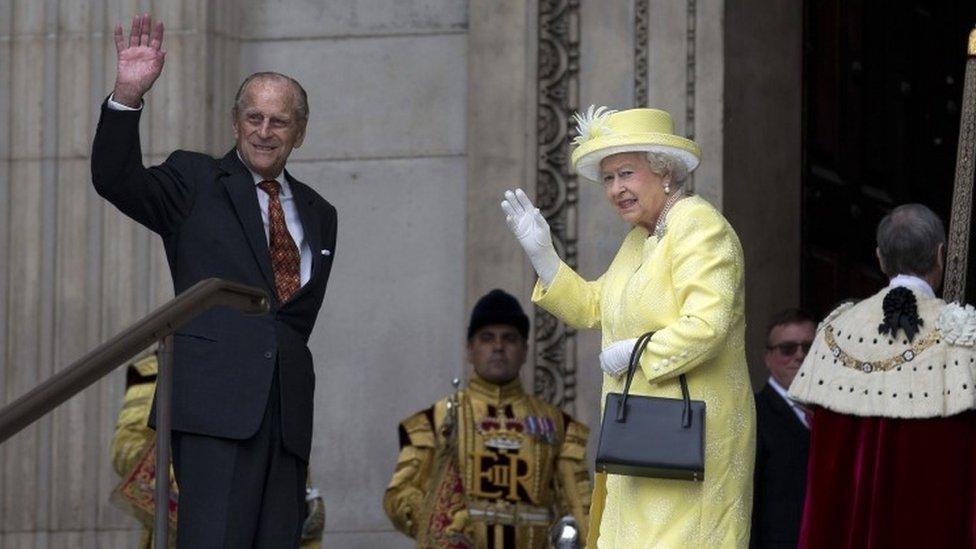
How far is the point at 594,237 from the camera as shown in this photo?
13297 mm

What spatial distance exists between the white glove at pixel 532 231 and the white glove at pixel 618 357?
1.57 ft

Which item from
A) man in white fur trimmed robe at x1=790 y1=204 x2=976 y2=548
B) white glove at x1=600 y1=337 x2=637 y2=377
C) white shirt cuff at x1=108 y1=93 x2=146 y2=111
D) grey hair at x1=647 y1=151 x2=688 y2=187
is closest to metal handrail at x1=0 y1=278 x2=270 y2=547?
white shirt cuff at x1=108 y1=93 x2=146 y2=111

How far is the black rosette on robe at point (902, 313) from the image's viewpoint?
10.7 metres

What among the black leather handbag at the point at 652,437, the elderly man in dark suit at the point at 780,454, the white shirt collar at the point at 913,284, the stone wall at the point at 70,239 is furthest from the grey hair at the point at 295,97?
the stone wall at the point at 70,239

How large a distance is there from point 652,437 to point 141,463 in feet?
11.6

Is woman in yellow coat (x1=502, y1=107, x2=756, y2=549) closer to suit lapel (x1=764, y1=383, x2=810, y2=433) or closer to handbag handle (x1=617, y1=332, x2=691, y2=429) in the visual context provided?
handbag handle (x1=617, y1=332, x2=691, y2=429)

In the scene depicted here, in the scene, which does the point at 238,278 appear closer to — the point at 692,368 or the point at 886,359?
the point at 692,368

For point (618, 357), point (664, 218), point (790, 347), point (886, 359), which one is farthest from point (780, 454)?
point (618, 357)

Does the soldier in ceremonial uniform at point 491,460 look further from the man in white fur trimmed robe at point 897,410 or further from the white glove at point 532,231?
the white glove at point 532,231

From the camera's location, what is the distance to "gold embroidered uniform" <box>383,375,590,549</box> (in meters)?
12.8

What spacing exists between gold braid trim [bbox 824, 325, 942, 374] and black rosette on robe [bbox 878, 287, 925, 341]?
5 cm

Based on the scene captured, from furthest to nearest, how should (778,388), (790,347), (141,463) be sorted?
(790,347) → (778,388) → (141,463)

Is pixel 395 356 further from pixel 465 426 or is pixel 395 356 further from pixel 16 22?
pixel 16 22

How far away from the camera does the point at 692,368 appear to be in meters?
9.70
